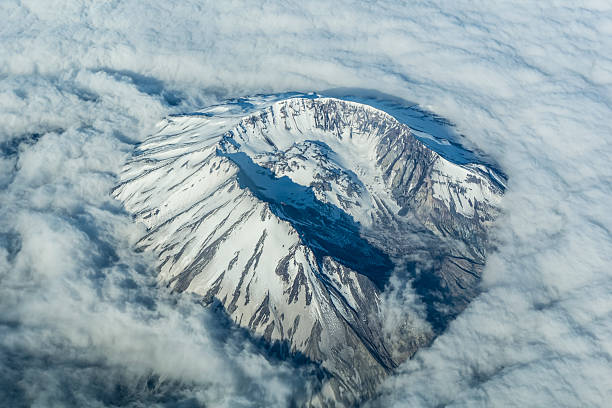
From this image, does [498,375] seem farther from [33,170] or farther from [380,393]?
[33,170]

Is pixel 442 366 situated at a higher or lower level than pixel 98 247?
higher

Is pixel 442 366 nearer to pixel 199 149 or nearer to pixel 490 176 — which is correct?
pixel 490 176

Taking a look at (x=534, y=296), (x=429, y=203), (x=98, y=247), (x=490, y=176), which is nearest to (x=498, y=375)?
(x=534, y=296)

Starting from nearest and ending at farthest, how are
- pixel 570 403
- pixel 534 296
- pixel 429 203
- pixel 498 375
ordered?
pixel 570 403 < pixel 498 375 < pixel 534 296 < pixel 429 203

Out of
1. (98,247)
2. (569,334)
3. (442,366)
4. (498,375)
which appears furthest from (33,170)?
(569,334)

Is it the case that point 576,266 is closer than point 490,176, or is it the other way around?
point 576,266

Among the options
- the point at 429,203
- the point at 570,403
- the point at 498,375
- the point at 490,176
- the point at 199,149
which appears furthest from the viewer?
the point at 490,176

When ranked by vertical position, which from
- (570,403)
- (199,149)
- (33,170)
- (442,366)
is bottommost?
(33,170)
